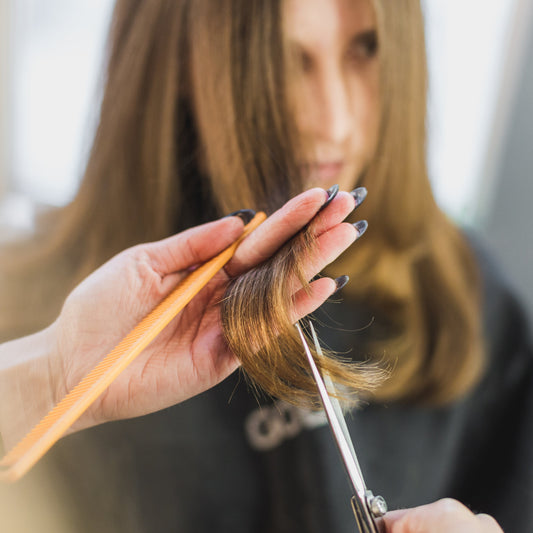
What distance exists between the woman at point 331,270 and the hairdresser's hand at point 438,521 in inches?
4.3

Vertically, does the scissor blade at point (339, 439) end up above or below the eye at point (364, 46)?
below

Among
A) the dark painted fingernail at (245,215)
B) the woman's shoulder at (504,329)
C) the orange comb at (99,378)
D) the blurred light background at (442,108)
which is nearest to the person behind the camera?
the orange comb at (99,378)

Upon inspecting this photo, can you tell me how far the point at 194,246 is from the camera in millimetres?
271

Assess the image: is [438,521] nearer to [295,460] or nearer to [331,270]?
[331,270]

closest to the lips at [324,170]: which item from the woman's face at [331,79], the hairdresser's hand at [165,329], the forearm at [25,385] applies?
the woman's face at [331,79]

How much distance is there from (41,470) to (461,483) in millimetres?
467

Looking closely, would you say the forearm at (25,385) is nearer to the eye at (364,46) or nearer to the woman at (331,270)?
the woman at (331,270)

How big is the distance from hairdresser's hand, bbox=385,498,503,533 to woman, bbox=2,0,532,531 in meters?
0.11

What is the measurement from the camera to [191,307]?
0.90ft

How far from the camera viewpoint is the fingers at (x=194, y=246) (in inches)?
10.5

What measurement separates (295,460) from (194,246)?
1.08ft

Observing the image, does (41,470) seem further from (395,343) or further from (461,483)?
(461,483)

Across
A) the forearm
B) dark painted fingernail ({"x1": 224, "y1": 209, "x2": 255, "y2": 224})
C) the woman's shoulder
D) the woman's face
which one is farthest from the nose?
the woman's shoulder

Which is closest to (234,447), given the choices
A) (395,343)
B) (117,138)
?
(395,343)
